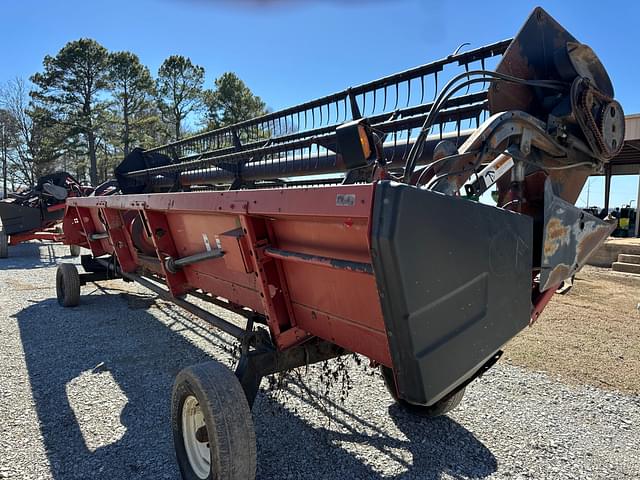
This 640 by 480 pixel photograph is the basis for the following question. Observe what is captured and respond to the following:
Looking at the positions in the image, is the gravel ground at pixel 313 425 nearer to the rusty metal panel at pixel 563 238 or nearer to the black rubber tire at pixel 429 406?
the black rubber tire at pixel 429 406

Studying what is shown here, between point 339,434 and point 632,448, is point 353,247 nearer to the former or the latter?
point 339,434

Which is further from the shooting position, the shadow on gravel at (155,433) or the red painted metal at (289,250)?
the shadow on gravel at (155,433)

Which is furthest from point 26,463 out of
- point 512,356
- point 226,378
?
point 512,356

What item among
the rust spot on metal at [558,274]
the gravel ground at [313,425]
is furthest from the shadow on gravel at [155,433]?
the rust spot on metal at [558,274]

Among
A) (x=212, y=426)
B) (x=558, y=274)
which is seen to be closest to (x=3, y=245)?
(x=212, y=426)

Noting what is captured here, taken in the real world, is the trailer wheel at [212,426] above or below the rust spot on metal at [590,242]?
→ below

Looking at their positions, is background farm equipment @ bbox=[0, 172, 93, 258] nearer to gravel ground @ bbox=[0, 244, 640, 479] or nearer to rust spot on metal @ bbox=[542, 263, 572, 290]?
gravel ground @ bbox=[0, 244, 640, 479]

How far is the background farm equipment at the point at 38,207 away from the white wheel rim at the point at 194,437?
31.1ft

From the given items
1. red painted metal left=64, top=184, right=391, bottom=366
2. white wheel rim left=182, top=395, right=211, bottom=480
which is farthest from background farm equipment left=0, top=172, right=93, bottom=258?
white wheel rim left=182, top=395, right=211, bottom=480

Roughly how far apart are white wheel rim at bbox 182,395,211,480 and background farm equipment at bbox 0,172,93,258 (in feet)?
31.1

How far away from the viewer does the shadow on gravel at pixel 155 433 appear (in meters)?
2.59

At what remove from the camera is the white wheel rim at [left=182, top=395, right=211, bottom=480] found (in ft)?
7.72

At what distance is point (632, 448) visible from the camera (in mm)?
2797

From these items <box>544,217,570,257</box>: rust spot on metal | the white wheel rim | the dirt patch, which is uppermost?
<box>544,217,570,257</box>: rust spot on metal
